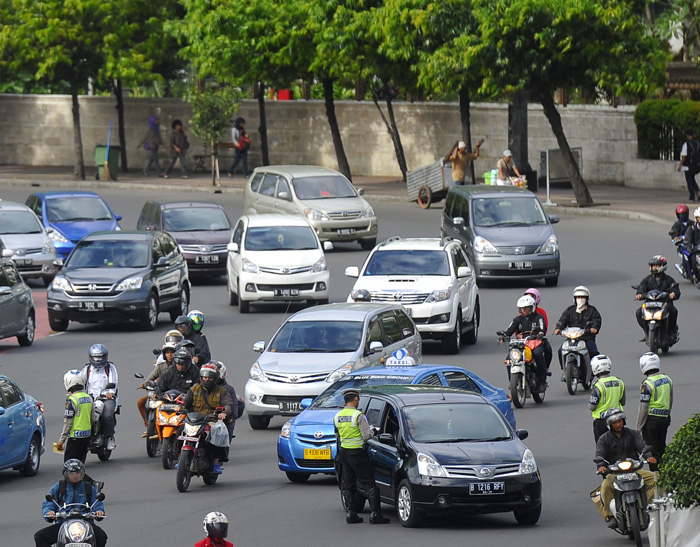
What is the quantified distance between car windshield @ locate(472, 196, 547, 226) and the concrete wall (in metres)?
17.2

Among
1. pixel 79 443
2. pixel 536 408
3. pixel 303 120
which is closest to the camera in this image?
pixel 79 443

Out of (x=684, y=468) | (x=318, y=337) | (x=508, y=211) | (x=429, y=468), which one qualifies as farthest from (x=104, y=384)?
(x=508, y=211)

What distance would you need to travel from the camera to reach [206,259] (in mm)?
33719

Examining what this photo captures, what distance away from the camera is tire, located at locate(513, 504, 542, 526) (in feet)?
48.4

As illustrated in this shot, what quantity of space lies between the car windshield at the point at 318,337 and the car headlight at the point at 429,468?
20.9 ft

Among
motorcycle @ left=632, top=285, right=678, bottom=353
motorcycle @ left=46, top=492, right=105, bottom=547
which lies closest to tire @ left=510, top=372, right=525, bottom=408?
motorcycle @ left=632, top=285, right=678, bottom=353

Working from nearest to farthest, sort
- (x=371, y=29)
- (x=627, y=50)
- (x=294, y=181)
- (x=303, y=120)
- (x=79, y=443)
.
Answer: (x=79, y=443)
(x=294, y=181)
(x=627, y=50)
(x=371, y=29)
(x=303, y=120)

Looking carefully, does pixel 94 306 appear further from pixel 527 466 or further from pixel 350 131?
pixel 350 131

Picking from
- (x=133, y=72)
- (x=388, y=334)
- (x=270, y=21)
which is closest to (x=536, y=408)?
(x=388, y=334)

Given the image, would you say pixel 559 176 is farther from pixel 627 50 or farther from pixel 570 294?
pixel 570 294

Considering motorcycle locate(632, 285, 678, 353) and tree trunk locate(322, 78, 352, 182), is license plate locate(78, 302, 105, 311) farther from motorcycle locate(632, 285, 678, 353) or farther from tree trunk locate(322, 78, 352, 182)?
tree trunk locate(322, 78, 352, 182)

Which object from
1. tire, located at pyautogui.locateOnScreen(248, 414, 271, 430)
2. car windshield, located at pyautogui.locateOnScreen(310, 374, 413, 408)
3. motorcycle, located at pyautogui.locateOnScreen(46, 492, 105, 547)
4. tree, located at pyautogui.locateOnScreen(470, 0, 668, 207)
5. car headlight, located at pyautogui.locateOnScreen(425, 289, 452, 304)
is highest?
tree, located at pyautogui.locateOnScreen(470, 0, 668, 207)

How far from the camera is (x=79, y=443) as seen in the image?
1781 centimetres

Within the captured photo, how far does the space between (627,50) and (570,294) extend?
42.7ft
